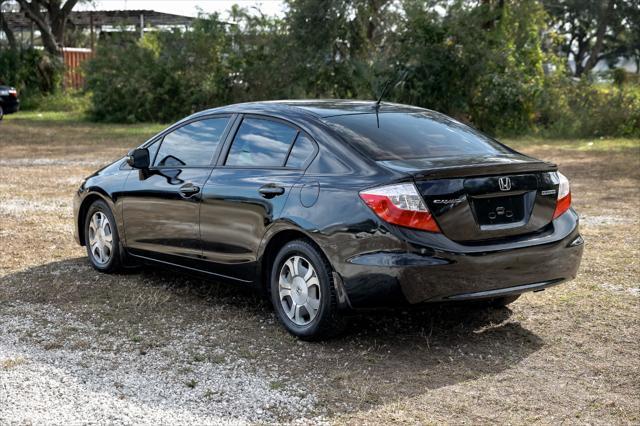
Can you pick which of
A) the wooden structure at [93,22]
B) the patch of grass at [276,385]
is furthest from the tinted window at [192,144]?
the wooden structure at [93,22]

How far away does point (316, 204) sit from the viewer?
5.70 m

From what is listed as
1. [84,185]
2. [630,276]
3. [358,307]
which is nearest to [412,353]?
[358,307]

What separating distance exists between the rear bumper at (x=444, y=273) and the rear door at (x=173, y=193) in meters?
1.66

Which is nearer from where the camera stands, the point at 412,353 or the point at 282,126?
the point at 412,353

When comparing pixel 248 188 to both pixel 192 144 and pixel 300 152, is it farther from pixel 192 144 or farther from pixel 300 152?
pixel 192 144

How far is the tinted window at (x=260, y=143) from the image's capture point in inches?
246

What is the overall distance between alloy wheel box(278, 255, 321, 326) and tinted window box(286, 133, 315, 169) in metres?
0.62

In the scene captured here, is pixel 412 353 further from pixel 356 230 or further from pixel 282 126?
pixel 282 126

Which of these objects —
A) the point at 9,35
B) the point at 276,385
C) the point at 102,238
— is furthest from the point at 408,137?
the point at 9,35

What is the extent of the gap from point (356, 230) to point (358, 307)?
0.46m

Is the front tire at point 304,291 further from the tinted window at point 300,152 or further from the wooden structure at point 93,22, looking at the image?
the wooden structure at point 93,22

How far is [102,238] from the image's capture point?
7.88m

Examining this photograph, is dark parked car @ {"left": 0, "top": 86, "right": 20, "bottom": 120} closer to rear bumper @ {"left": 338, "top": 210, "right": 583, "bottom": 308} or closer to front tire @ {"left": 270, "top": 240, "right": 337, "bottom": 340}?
front tire @ {"left": 270, "top": 240, "right": 337, "bottom": 340}

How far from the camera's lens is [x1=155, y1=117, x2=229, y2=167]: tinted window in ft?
22.4
